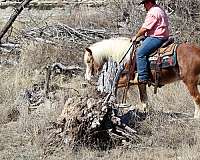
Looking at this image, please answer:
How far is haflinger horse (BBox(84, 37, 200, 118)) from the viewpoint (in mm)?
8836

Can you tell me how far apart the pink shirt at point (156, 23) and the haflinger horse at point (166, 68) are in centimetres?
37

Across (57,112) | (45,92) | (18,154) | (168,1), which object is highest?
(168,1)

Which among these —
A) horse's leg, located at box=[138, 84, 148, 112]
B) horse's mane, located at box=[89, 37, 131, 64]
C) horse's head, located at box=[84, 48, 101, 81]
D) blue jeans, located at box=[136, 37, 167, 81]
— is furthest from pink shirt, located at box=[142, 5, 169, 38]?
horse's head, located at box=[84, 48, 101, 81]

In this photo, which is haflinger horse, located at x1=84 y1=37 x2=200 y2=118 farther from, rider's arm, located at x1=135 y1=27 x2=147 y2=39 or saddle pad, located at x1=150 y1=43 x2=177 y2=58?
rider's arm, located at x1=135 y1=27 x2=147 y2=39

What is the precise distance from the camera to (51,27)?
13.6m

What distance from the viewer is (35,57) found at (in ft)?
41.0

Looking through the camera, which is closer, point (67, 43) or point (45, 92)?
point (45, 92)

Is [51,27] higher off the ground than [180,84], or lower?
higher

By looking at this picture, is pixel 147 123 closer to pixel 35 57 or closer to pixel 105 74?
pixel 105 74

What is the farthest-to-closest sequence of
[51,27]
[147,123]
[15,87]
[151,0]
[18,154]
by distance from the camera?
[51,27]
[15,87]
[151,0]
[147,123]
[18,154]

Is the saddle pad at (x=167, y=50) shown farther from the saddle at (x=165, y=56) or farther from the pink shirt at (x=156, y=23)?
the pink shirt at (x=156, y=23)

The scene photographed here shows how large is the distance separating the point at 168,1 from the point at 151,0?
5.23 metres

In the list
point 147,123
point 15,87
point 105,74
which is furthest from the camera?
point 15,87

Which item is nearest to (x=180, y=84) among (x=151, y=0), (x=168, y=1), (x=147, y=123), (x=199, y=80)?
(x=199, y=80)
